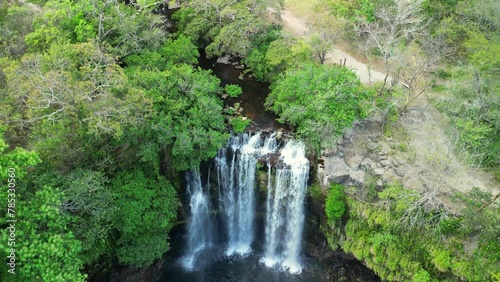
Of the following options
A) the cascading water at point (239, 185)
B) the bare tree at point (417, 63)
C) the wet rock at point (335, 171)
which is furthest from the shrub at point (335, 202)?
the bare tree at point (417, 63)

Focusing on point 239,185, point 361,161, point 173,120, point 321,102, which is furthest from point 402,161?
point 173,120

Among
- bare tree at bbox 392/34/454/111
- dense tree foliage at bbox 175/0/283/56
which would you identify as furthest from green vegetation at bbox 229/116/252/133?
bare tree at bbox 392/34/454/111

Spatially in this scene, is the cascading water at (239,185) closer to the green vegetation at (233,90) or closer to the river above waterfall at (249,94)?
the river above waterfall at (249,94)

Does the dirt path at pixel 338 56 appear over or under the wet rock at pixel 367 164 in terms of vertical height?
over

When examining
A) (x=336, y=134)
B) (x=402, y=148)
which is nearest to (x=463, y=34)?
(x=402, y=148)

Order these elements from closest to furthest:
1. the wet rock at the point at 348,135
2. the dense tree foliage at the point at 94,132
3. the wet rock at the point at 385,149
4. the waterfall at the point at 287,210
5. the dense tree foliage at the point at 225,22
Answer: the dense tree foliage at the point at 94,132
the waterfall at the point at 287,210
the wet rock at the point at 385,149
the wet rock at the point at 348,135
the dense tree foliage at the point at 225,22

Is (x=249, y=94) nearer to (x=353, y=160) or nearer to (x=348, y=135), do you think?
(x=348, y=135)

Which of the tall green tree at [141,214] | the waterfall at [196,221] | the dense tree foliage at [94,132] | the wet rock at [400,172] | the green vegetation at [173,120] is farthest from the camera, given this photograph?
the waterfall at [196,221]

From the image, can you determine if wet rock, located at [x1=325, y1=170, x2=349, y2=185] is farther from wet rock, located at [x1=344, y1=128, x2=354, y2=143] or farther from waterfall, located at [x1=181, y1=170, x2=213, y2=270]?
waterfall, located at [x1=181, y1=170, x2=213, y2=270]
